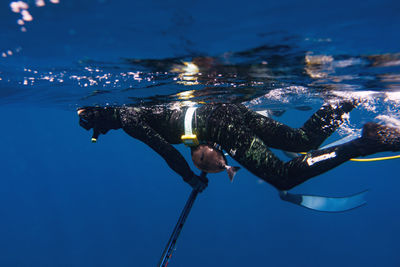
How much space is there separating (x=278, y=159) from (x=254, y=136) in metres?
0.53

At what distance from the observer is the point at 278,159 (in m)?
3.42

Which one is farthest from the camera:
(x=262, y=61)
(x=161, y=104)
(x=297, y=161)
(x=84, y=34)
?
(x=161, y=104)

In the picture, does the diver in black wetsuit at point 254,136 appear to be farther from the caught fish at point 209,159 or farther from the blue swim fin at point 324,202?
the blue swim fin at point 324,202

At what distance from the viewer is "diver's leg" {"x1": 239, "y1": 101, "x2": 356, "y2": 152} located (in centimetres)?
424

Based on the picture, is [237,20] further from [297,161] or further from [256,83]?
[256,83]

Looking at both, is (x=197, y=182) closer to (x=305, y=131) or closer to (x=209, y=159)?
(x=209, y=159)

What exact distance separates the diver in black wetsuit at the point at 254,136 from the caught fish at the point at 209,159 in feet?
0.72

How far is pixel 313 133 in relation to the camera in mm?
4266

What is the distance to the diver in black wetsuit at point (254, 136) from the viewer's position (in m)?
3.04

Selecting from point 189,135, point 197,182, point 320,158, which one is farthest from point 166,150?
point 320,158

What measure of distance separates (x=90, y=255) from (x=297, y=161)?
4164cm

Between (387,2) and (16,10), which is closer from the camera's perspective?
(387,2)

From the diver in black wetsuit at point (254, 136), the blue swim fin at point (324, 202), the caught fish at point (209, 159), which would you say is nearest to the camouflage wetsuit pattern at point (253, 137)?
the diver in black wetsuit at point (254, 136)

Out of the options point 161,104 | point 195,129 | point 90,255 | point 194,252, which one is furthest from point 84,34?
point 90,255
